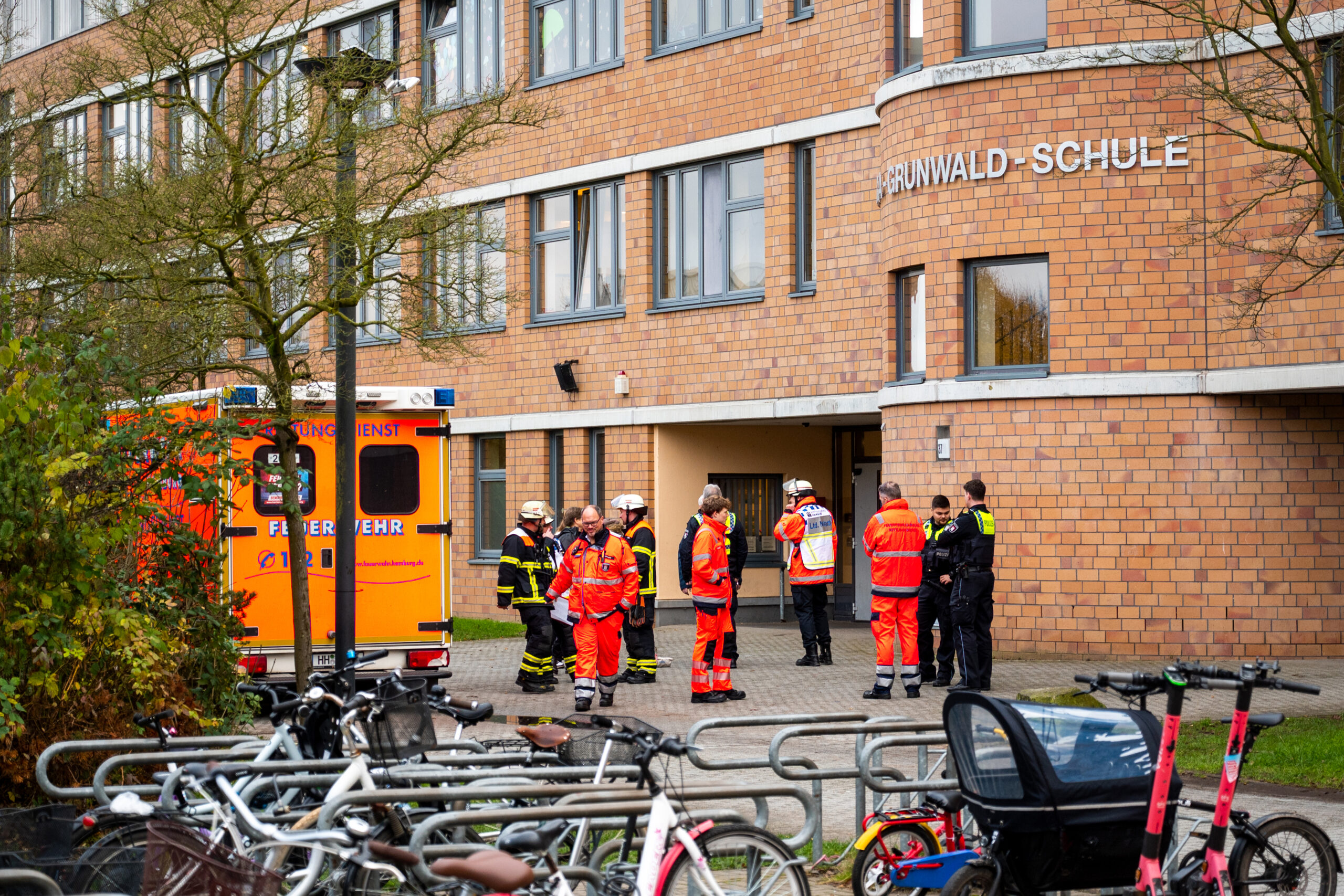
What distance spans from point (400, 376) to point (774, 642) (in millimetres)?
9819

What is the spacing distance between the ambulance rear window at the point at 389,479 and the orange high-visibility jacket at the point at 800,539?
4.31m

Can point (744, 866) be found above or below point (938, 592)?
below

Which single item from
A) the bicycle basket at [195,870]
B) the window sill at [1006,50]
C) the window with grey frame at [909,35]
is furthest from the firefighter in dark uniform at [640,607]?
the bicycle basket at [195,870]

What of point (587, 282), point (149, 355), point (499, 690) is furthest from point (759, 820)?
point (587, 282)

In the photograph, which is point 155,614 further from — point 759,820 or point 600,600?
point 759,820

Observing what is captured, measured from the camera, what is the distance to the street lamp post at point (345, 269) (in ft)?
39.5

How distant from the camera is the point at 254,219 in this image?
12.7 metres

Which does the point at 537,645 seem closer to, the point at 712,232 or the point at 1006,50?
the point at 1006,50

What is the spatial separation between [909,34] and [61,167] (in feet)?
33.7

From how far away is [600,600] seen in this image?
14078 millimetres

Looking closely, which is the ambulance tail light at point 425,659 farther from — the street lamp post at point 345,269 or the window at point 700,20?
the window at point 700,20

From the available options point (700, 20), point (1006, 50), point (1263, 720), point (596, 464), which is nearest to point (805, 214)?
point (700, 20)

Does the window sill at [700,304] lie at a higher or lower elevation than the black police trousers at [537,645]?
higher

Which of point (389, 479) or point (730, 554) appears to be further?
point (730, 554)
